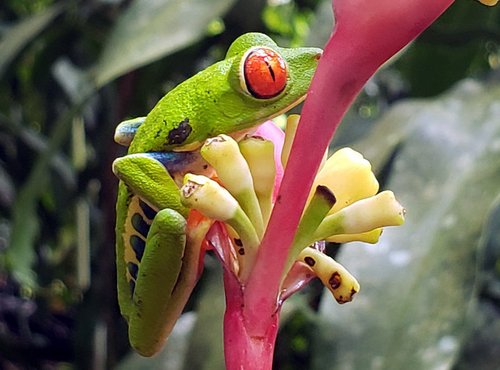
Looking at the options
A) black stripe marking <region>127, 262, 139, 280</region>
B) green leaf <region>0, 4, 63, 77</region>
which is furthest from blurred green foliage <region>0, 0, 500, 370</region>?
black stripe marking <region>127, 262, 139, 280</region>

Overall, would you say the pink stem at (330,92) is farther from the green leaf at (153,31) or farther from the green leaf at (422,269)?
the green leaf at (153,31)

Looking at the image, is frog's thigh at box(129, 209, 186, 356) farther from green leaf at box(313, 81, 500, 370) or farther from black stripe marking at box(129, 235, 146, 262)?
green leaf at box(313, 81, 500, 370)

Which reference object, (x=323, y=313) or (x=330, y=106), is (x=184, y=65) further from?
(x=330, y=106)

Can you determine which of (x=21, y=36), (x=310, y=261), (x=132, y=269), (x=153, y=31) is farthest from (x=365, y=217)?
(x=21, y=36)

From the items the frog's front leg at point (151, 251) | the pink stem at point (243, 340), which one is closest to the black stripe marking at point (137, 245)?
the frog's front leg at point (151, 251)

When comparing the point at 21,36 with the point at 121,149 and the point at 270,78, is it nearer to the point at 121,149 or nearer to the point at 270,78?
the point at 121,149

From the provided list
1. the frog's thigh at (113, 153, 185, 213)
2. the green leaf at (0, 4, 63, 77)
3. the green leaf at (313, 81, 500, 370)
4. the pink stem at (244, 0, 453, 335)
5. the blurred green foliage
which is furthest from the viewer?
the green leaf at (0, 4, 63, 77)

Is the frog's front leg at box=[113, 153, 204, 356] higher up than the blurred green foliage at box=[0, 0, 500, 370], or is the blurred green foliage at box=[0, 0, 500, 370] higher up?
the frog's front leg at box=[113, 153, 204, 356]

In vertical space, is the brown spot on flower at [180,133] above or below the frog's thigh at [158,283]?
above
